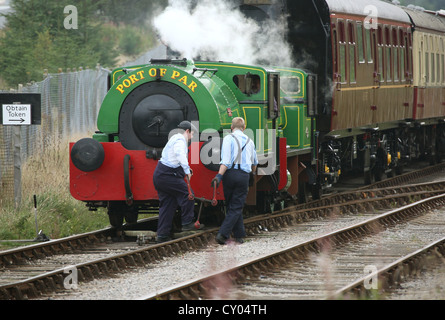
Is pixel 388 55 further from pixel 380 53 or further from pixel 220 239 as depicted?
pixel 220 239

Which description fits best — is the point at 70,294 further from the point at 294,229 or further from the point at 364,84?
the point at 364,84

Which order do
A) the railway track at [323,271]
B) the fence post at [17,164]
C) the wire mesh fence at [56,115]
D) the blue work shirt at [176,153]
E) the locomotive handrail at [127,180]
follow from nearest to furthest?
1. the railway track at [323,271]
2. the blue work shirt at [176,153]
3. the locomotive handrail at [127,180]
4. the fence post at [17,164]
5. the wire mesh fence at [56,115]

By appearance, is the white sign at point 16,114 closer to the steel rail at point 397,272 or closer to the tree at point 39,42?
the steel rail at point 397,272

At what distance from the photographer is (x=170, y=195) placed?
37.1 feet

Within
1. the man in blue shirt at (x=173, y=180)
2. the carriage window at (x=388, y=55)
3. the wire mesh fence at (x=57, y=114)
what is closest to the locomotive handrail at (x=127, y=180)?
the man in blue shirt at (x=173, y=180)

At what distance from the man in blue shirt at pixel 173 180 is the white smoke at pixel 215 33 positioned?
3.01 meters

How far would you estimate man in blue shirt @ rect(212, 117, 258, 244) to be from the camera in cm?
1121

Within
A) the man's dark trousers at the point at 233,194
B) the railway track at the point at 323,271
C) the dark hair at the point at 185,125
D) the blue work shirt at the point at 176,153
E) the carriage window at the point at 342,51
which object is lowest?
the railway track at the point at 323,271

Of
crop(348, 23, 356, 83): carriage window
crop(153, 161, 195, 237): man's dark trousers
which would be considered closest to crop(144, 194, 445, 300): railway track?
crop(153, 161, 195, 237): man's dark trousers

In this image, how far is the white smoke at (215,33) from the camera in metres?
13.9

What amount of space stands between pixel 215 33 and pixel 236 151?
3.55 metres

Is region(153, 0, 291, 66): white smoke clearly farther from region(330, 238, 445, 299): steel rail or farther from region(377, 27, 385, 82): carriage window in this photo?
region(330, 238, 445, 299): steel rail

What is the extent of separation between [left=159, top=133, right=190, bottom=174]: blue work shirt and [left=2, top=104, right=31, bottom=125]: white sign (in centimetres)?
A: 265

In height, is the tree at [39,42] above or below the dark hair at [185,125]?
above
